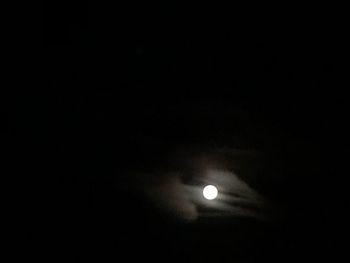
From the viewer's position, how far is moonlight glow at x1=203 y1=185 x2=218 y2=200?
3125 millimetres

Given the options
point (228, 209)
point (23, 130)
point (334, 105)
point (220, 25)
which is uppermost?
point (220, 25)

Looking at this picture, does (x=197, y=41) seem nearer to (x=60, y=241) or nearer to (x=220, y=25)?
(x=220, y=25)

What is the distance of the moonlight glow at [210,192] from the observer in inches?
123

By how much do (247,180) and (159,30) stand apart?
2.59 feet

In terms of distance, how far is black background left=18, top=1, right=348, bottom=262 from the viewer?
309 cm

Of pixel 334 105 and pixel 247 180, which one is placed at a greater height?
pixel 334 105

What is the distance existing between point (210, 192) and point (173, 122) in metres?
0.36

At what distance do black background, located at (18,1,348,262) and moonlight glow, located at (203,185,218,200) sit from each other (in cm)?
11

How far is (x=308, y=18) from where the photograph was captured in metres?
3.07

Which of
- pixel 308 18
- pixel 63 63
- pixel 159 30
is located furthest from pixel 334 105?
pixel 63 63

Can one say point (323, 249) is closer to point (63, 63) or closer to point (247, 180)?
point (247, 180)

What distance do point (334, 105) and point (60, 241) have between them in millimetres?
1388

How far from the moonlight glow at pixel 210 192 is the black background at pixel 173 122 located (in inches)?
4.3

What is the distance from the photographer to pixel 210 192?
3135mm
